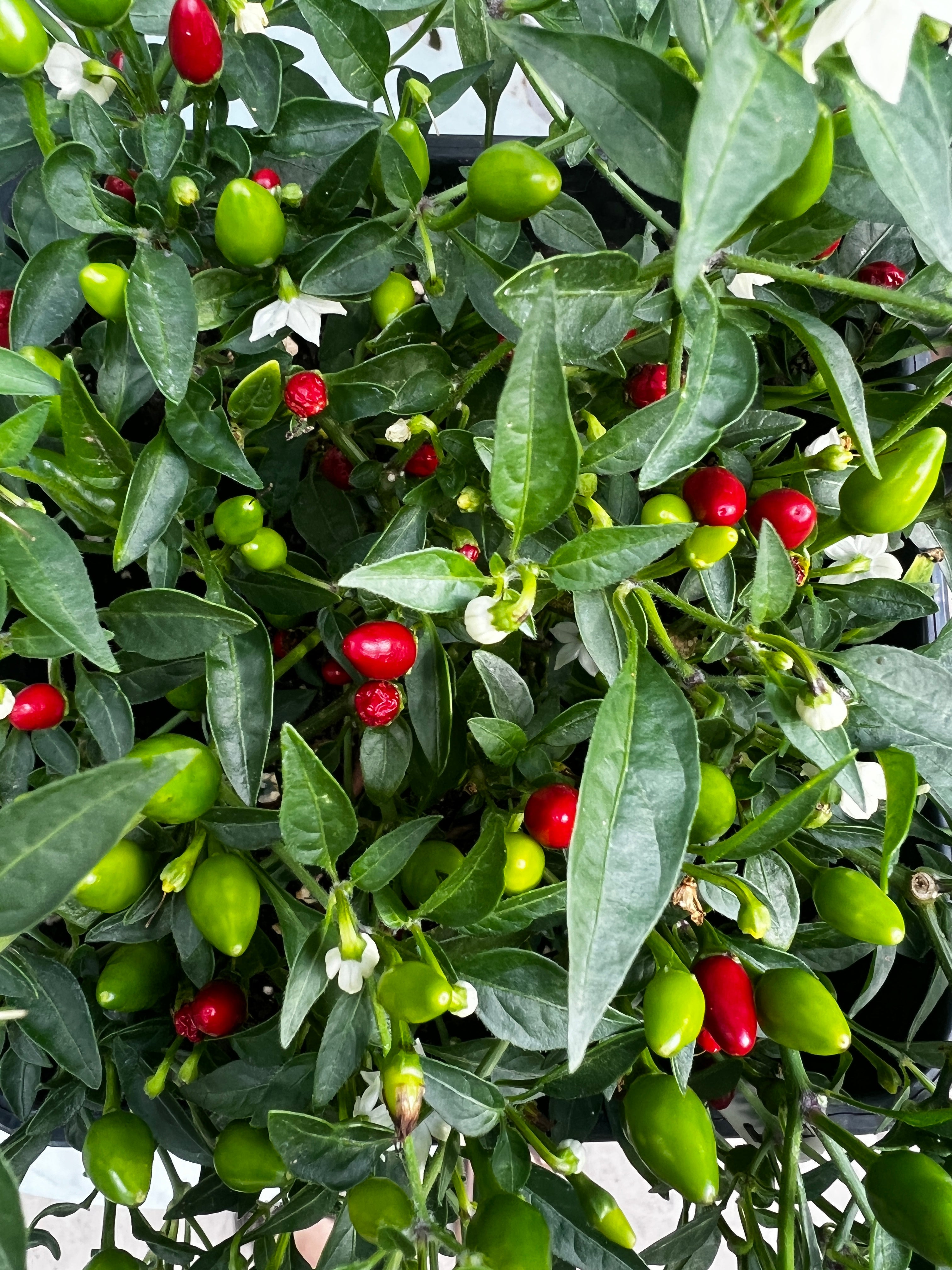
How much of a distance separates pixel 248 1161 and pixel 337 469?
1.18 feet

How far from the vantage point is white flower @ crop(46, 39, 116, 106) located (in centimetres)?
38

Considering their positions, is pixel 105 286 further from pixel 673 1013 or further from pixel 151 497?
pixel 673 1013

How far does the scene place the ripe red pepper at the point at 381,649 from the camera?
0.38 m

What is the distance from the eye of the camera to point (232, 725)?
40 cm

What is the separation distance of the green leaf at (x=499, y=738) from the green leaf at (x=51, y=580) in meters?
0.15

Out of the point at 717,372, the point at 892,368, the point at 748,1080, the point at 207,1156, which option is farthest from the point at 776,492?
the point at 207,1156

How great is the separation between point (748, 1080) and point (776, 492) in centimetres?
34

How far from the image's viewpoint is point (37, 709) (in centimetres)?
40

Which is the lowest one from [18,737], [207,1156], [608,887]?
[207,1156]

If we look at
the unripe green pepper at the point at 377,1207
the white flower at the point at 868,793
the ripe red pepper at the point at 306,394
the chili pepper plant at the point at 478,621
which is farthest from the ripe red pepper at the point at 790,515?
the unripe green pepper at the point at 377,1207

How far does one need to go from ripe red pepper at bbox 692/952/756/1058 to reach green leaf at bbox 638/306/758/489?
0.23m

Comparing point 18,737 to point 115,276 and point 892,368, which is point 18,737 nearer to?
point 115,276

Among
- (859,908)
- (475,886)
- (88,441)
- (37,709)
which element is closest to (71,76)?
(88,441)

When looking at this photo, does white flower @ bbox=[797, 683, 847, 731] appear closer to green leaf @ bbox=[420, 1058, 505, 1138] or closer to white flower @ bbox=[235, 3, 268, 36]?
green leaf @ bbox=[420, 1058, 505, 1138]
